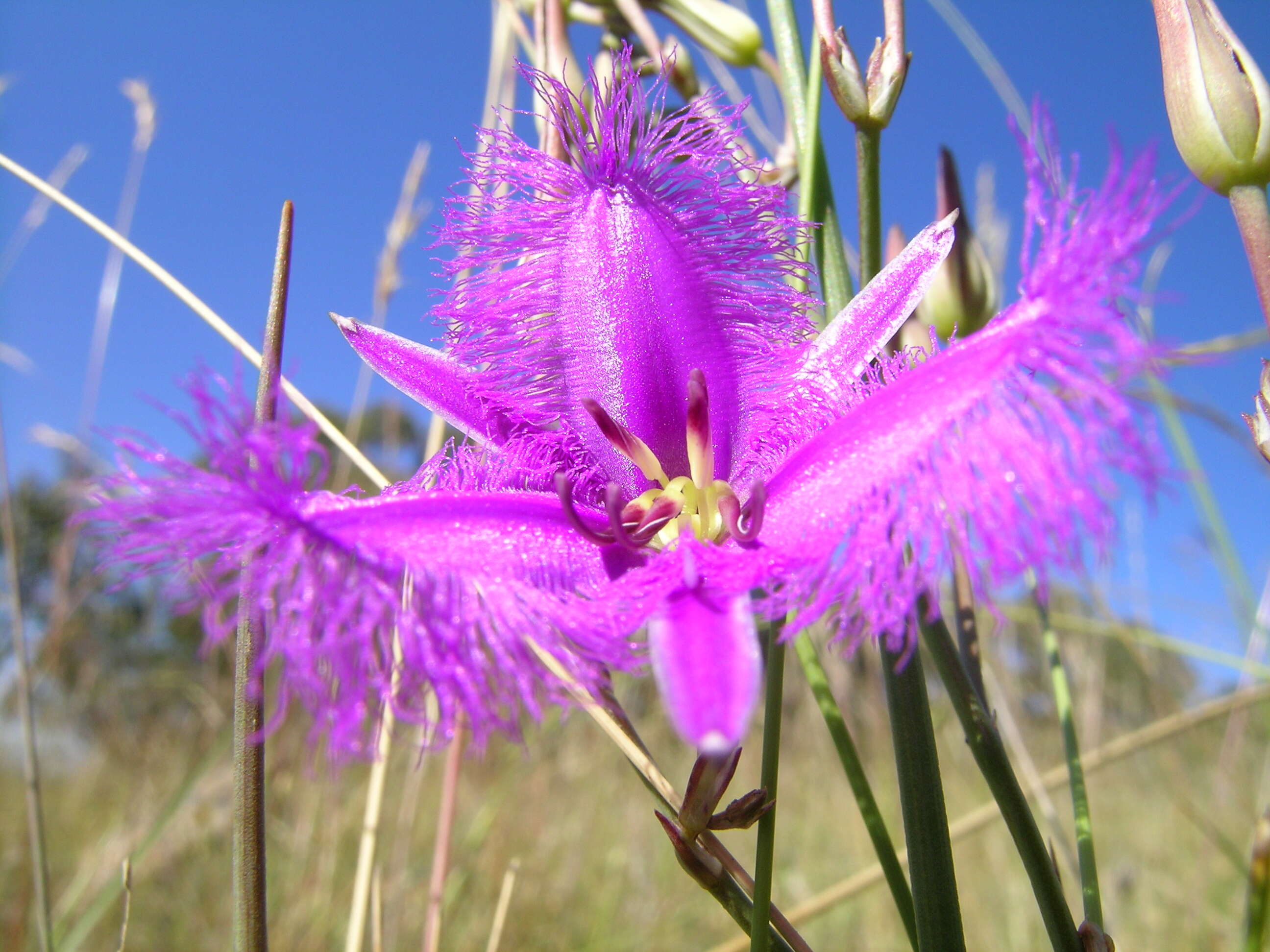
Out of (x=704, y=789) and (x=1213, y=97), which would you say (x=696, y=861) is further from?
(x=1213, y=97)

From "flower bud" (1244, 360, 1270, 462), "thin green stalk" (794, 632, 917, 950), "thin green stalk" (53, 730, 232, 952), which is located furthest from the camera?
"thin green stalk" (53, 730, 232, 952)

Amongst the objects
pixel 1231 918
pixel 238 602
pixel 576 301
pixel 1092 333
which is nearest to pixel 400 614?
pixel 238 602

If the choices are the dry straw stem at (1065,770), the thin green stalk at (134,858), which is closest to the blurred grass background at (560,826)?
the thin green stalk at (134,858)

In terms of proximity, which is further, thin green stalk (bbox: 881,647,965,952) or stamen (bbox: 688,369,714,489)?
stamen (bbox: 688,369,714,489)

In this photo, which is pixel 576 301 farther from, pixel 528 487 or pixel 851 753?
pixel 851 753

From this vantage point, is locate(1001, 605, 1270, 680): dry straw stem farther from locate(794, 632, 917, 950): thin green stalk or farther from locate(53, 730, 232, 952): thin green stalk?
locate(53, 730, 232, 952): thin green stalk

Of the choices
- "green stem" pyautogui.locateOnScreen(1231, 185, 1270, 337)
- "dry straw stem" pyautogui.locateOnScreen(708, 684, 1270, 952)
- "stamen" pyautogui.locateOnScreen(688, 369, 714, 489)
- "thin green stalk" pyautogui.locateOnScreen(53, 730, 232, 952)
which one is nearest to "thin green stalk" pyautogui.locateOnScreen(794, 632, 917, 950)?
"stamen" pyautogui.locateOnScreen(688, 369, 714, 489)
